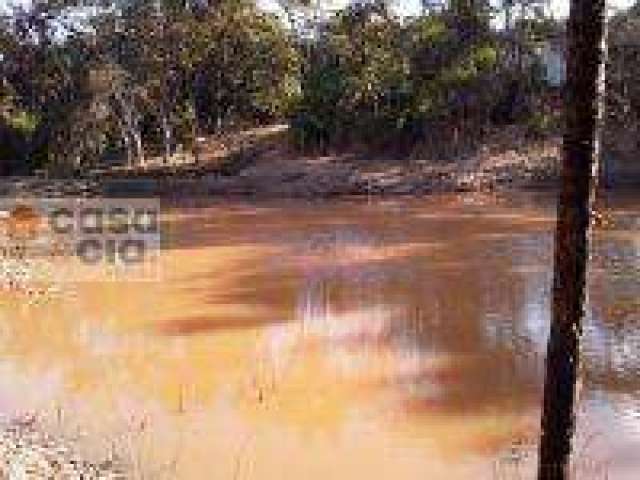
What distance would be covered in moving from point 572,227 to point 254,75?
34.7 m

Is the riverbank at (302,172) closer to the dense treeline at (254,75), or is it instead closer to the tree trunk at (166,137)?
the tree trunk at (166,137)

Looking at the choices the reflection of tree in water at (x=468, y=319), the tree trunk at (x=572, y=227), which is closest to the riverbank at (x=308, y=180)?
the reflection of tree in water at (x=468, y=319)

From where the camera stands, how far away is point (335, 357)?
16609mm

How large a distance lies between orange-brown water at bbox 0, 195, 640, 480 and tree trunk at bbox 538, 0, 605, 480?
518 cm

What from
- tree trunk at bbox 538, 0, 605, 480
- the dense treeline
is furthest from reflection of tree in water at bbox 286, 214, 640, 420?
the dense treeline

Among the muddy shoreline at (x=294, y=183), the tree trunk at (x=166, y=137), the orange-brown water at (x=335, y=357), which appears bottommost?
the orange-brown water at (x=335, y=357)

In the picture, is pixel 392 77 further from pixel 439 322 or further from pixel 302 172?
pixel 439 322

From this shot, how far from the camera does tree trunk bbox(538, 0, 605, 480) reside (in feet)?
20.5

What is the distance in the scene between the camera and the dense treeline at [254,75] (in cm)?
3612

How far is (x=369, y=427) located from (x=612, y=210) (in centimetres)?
1627

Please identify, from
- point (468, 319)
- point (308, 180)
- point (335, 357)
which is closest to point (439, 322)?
point (468, 319)

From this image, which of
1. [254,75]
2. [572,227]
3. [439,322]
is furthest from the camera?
[254,75]

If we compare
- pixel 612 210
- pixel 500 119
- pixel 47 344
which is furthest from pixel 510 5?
pixel 47 344

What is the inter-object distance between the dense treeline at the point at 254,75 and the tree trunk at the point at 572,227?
28.1m
